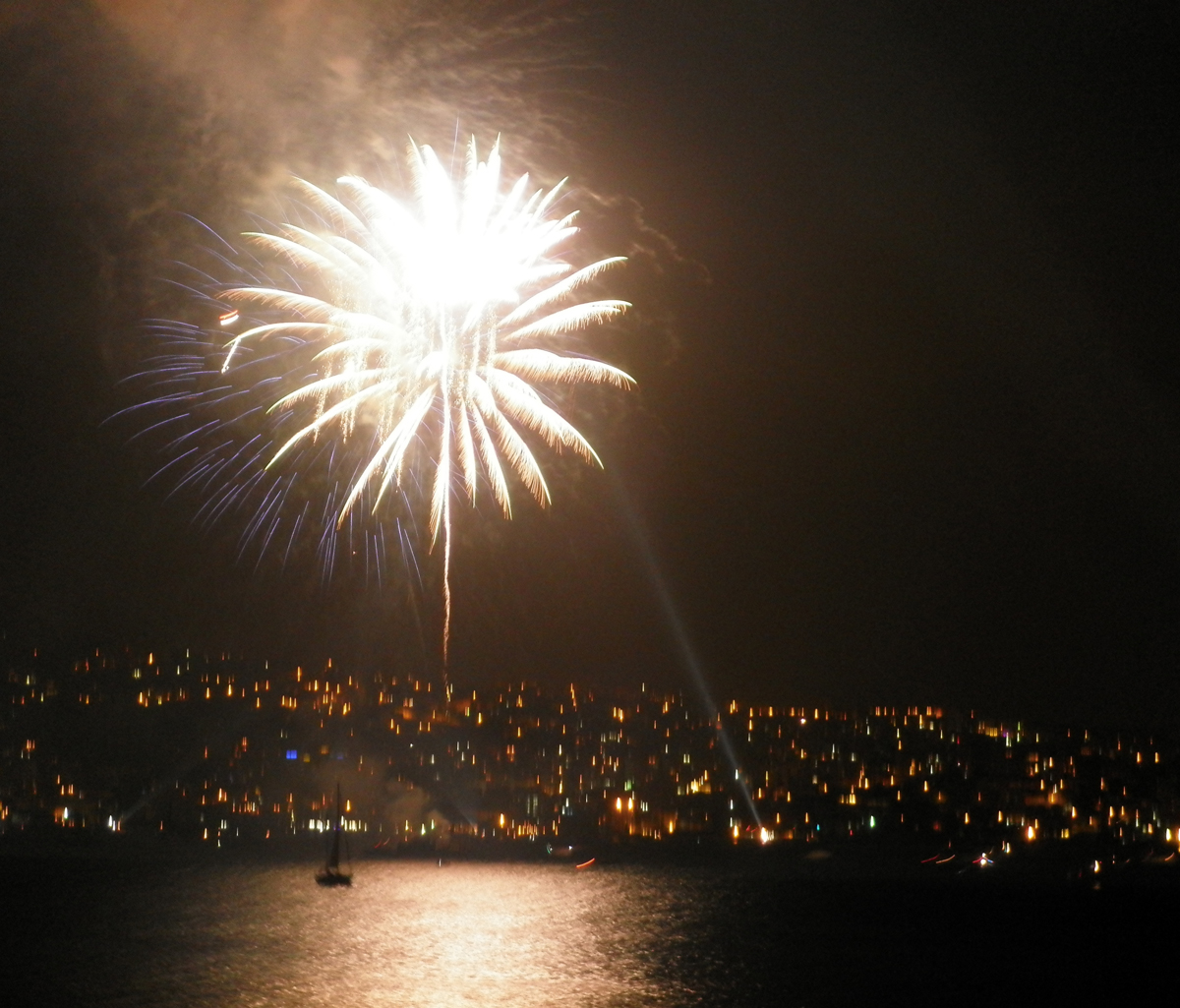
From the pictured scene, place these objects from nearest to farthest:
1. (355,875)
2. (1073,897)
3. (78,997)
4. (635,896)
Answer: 1. (78,997)
2. (635,896)
3. (1073,897)
4. (355,875)

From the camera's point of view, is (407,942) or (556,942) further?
(556,942)

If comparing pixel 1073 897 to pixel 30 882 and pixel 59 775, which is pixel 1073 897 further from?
pixel 59 775

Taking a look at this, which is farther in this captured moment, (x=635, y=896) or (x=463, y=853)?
(x=463, y=853)

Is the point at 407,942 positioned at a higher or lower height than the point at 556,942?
higher

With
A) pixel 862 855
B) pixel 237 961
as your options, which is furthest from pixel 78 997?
pixel 862 855

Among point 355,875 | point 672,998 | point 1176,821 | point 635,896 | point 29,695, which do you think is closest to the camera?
point 672,998

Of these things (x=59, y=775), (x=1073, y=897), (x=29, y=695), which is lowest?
(x=1073, y=897)

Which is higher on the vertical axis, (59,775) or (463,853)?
(59,775)

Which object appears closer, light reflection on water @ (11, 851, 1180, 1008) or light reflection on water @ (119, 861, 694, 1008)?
light reflection on water @ (119, 861, 694, 1008)
